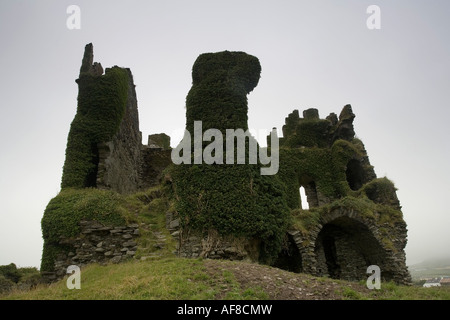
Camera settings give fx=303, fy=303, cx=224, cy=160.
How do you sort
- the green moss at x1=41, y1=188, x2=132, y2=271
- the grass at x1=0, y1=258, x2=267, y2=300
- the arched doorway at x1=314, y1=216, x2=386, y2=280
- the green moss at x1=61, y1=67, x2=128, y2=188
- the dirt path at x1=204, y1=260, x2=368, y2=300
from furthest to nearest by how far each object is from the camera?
the arched doorway at x1=314, y1=216, x2=386, y2=280
the green moss at x1=61, y1=67, x2=128, y2=188
the green moss at x1=41, y1=188, x2=132, y2=271
the dirt path at x1=204, y1=260, x2=368, y2=300
the grass at x1=0, y1=258, x2=267, y2=300

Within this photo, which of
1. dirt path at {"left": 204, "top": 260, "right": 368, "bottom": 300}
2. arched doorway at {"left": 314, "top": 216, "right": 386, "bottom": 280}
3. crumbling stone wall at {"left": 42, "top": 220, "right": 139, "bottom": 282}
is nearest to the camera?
dirt path at {"left": 204, "top": 260, "right": 368, "bottom": 300}

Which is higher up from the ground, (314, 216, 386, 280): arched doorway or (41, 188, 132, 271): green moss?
(41, 188, 132, 271): green moss

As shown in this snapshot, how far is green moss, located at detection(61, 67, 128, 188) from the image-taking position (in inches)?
546

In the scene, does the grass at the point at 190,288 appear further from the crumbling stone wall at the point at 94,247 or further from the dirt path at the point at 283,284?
the crumbling stone wall at the point at 94,247

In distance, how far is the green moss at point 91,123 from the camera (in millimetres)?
13867

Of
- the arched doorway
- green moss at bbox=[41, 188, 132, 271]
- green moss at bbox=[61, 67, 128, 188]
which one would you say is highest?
green moss at bbox=[61, 67, 128, 188]

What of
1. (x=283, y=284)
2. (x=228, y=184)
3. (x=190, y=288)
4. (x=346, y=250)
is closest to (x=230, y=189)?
(x=228, y=184)

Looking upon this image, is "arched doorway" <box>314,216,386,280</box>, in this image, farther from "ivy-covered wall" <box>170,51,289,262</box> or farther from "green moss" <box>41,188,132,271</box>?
"green moss" <box>41,188,132,271</box>

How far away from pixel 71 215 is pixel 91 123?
5634mm

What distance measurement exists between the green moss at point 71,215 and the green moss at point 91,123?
1876mm

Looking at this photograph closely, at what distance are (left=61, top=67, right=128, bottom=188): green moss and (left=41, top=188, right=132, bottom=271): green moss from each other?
6.15 feet

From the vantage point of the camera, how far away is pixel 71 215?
1107cm

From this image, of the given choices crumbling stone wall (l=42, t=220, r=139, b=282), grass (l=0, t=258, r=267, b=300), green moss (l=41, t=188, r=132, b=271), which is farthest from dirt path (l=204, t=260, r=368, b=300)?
green moss (l=41, t=188, r=132, b=271)

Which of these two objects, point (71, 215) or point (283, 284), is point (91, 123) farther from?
point (283, 284)
